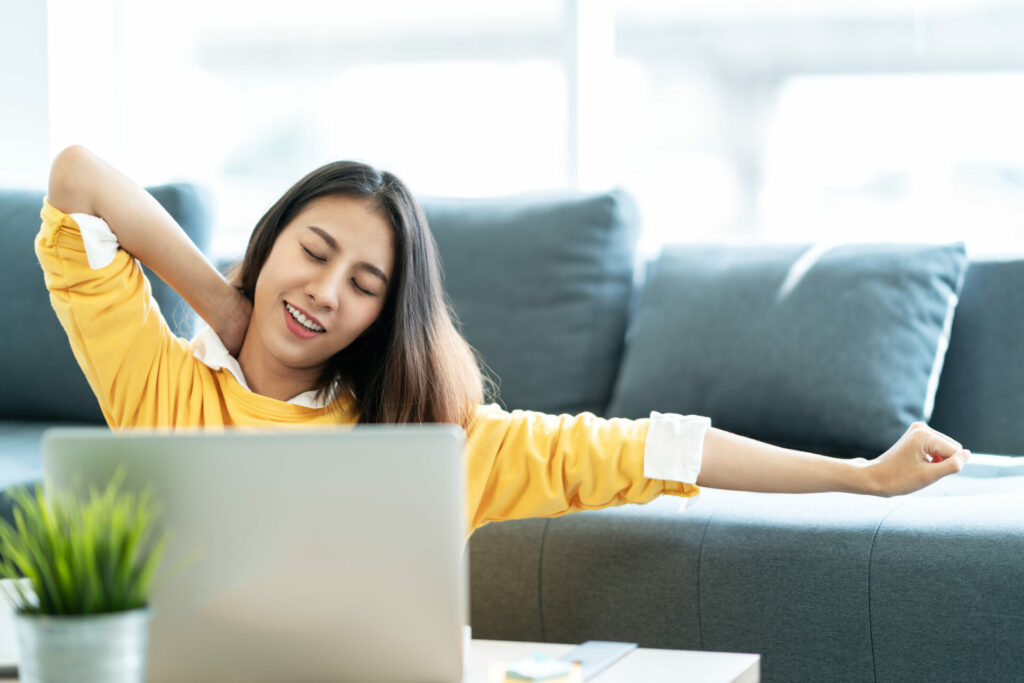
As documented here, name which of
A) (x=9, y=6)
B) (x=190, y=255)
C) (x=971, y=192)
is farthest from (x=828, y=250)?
(x=9, y=6)

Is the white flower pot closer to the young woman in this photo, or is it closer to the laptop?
the laptop

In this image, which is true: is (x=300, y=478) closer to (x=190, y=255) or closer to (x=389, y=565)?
(x=389, y=565)

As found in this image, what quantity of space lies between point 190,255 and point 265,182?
186cm

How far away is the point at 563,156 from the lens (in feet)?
9.83

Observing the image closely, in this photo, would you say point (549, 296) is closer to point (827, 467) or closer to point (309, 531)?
point (827, 467)

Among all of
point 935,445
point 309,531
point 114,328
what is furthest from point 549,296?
point 309,531

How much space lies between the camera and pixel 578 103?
2904 mm

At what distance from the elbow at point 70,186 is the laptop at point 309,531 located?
0.71 m

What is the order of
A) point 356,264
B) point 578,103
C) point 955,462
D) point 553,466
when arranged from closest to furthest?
point 955,462 < point 553,466 < point 356,264 < point 578,103

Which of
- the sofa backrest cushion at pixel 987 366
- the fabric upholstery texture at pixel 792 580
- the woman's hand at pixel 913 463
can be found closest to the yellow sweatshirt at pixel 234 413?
the woman's hand at pixel 913 463

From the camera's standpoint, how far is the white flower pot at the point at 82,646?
0.70m

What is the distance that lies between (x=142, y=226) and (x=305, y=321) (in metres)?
0.25

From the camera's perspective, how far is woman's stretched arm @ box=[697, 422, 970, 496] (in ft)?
4.02

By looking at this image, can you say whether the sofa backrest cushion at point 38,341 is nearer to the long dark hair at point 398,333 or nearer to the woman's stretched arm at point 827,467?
the long dark hair at point 398,333
